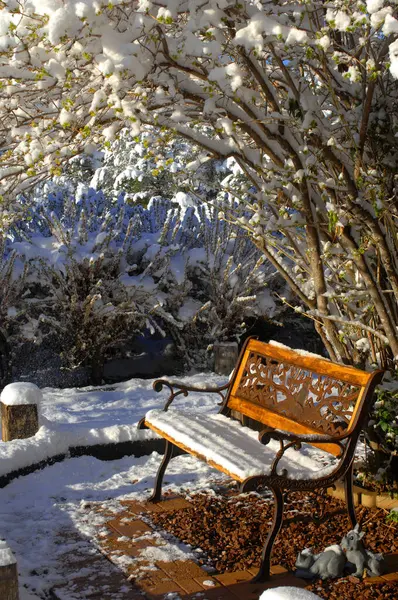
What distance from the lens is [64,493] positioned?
4.45 metres

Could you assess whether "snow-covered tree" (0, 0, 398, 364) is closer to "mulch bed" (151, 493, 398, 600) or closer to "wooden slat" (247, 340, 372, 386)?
"wooden slat" (247, 340, 372, 386)

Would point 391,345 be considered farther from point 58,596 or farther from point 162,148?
point 58,596

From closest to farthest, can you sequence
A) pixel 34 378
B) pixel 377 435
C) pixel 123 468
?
pixel 377 435, pixel 123 468, pixel 34 378

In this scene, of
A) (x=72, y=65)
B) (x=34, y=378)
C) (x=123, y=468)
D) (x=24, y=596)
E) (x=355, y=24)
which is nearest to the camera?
(x=355, y=24)

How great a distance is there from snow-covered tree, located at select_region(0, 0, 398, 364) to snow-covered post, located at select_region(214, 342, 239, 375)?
12.1ft

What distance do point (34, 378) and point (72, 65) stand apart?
5.29 m

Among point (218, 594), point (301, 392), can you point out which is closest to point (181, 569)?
point (218, 594)

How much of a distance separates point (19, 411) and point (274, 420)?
179 cm

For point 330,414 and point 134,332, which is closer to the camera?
point 330,414

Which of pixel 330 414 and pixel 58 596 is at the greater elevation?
pixel 330 414

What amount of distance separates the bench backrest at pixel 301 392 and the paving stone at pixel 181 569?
34.6 inches

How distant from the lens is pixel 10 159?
403 cm

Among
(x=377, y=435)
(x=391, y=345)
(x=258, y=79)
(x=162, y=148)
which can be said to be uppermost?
(x=258, y=79)

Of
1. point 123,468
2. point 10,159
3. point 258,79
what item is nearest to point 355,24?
point 258,79
